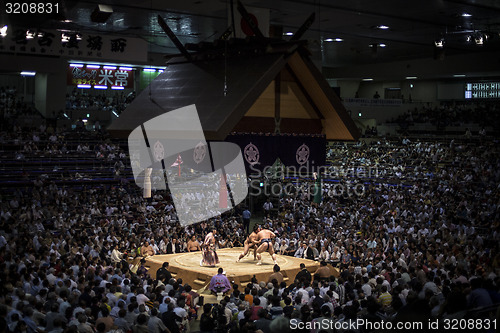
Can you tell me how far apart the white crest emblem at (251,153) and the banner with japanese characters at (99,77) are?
1316 centimetres

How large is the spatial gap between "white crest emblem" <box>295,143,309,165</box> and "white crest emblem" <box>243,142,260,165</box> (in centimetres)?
67

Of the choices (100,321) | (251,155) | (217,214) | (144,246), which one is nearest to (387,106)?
(217,214)

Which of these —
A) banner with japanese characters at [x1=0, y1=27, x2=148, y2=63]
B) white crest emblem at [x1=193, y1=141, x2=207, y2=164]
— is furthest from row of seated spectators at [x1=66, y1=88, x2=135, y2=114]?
white crest emblem at [x1=193, y1=141, x2=207, y2=164]

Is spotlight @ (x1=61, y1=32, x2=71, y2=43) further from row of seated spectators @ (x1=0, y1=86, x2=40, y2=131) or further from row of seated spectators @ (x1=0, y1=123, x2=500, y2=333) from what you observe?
row of seated spectators @ (x1=0, y1=86, x2=40, y2=131)

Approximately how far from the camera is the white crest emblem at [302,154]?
811 centimetres

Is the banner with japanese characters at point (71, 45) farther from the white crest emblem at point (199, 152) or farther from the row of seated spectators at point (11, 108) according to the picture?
the row of seated spectators at point (11, 108)

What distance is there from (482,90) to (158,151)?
18148 mm

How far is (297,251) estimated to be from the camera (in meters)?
11.7

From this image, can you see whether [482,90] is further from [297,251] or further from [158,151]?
[158,151]

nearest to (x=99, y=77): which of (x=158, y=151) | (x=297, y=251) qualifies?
(x=297, y=251)

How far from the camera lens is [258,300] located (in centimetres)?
605

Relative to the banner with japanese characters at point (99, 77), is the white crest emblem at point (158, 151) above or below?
below

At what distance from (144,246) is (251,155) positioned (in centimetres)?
442

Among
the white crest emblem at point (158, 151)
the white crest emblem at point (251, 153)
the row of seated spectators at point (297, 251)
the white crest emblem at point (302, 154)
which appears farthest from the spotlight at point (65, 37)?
the white crest emblem at point (302, 154)
